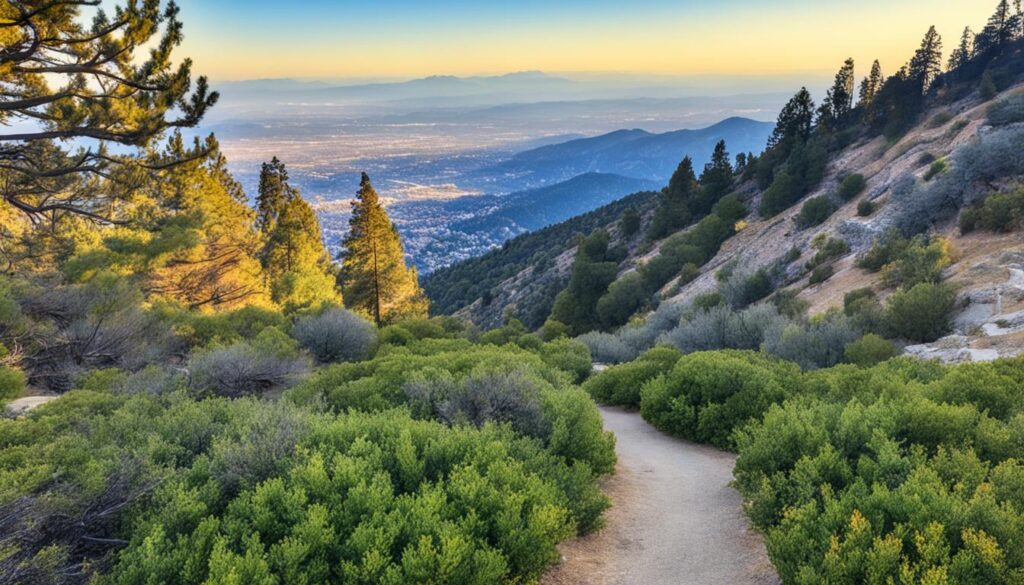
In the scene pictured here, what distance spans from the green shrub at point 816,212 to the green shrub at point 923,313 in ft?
67.8

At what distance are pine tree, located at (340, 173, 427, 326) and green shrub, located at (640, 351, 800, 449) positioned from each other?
22.1m

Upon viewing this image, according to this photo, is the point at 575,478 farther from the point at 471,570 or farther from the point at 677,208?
the point at 677,208

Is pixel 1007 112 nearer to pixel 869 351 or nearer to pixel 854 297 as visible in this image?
pixel 854 297

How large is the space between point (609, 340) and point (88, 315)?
16721mm

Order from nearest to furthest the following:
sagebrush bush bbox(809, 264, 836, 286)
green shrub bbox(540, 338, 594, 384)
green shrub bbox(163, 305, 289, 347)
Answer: green shrub bbox(540, 338, 594, 384), green shrub bbox(163, 305, 289, 347), sagebrush bush bbox(809, 264, 836, 286)

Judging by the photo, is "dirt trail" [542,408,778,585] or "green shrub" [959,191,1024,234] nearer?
"dirt trail" [542,408,778,585]

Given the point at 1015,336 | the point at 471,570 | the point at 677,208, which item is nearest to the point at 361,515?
the point at 471,570

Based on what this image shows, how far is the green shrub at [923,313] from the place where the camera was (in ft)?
44.8

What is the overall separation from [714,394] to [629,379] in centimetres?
321

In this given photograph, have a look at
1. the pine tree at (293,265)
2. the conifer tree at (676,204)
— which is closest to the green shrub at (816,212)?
the conifer tree at (676,204)

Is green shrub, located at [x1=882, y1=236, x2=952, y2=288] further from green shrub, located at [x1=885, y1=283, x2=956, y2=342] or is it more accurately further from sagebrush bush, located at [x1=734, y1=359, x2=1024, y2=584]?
sagebrush bush, located at [x1=734, y1=359, x2=1024, y2=584]

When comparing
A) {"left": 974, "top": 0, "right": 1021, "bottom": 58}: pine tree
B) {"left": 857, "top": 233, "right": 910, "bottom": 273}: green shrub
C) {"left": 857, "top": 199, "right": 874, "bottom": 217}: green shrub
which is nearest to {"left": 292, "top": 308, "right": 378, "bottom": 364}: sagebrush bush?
{"left": 857, "top": 233, "right": 910, "bottom": 273}: green shrub

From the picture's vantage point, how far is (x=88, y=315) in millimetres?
15133

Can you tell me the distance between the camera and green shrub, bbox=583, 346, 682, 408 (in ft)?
43.9
